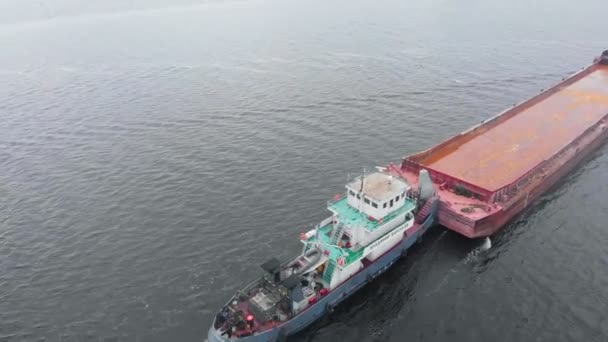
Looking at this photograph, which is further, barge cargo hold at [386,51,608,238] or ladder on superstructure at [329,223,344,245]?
barge cargo hold at [386,51,608,238]

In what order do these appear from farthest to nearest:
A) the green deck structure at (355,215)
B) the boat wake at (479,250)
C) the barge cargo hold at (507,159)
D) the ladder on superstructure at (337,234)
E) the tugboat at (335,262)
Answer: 1. the barge cargo hold at (507,159)
2. the boat wake at (479,250)
3. the ladder on superstructure at (337,234)
4. the green deck structure at (355,215)
5. the tugboat at (335,262)

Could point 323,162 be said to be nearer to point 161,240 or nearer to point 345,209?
point 345,209

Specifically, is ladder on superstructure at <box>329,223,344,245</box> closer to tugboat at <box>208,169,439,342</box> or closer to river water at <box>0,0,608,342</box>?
tugboat at <box>208,169,439,342</box>

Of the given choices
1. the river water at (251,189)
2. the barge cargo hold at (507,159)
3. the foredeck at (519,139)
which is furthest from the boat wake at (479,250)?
the foredeck at (519,139)

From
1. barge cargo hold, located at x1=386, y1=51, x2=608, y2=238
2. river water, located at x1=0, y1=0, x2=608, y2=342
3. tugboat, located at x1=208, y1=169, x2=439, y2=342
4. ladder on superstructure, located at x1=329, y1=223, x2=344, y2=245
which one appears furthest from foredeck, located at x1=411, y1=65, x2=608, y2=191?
ladder on superstructure, located at x1=329, y1=223, x2=344, y2=245

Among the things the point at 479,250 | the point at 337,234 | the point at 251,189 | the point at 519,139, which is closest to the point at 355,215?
the point at 337,234

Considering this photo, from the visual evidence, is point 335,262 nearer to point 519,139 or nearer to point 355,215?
point 355,215

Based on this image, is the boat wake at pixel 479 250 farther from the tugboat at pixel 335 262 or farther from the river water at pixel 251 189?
the tugboat at pixel 335 262
